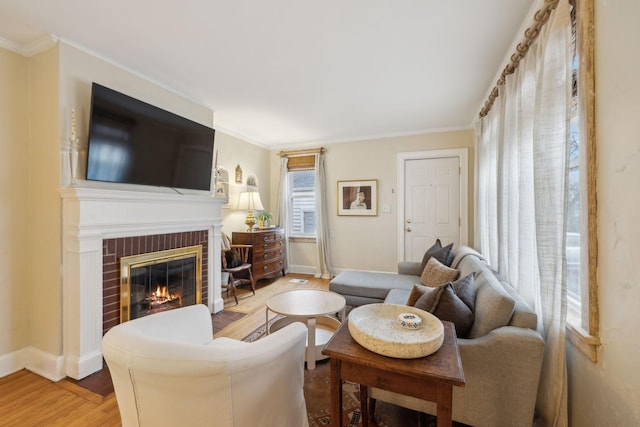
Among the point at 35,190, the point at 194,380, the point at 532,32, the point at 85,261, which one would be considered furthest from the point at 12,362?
the point at 532,32

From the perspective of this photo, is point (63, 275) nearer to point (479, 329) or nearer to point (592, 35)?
point (479, 329)

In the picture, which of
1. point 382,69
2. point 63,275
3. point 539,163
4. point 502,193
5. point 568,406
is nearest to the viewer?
point 568,406

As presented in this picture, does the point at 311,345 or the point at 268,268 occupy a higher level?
the point at 268,268

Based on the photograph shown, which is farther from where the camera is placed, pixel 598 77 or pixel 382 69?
pixel 382 69

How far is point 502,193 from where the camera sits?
217cm

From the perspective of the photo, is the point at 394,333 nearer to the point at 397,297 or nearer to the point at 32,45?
the point at 397,297

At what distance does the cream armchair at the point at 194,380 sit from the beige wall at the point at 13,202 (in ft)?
5.91

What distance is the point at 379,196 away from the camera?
4625mm

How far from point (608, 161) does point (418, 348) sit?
1.03 meters

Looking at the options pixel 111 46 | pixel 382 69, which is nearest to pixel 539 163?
pixel 382 69

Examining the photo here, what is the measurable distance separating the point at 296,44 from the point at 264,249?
3006mm

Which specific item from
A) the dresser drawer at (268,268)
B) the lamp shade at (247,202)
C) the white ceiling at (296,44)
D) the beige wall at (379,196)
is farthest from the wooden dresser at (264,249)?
the white ceiling at (296,44)

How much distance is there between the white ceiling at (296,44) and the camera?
1688 millimetres

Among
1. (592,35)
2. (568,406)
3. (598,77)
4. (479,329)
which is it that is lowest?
(568,406)
